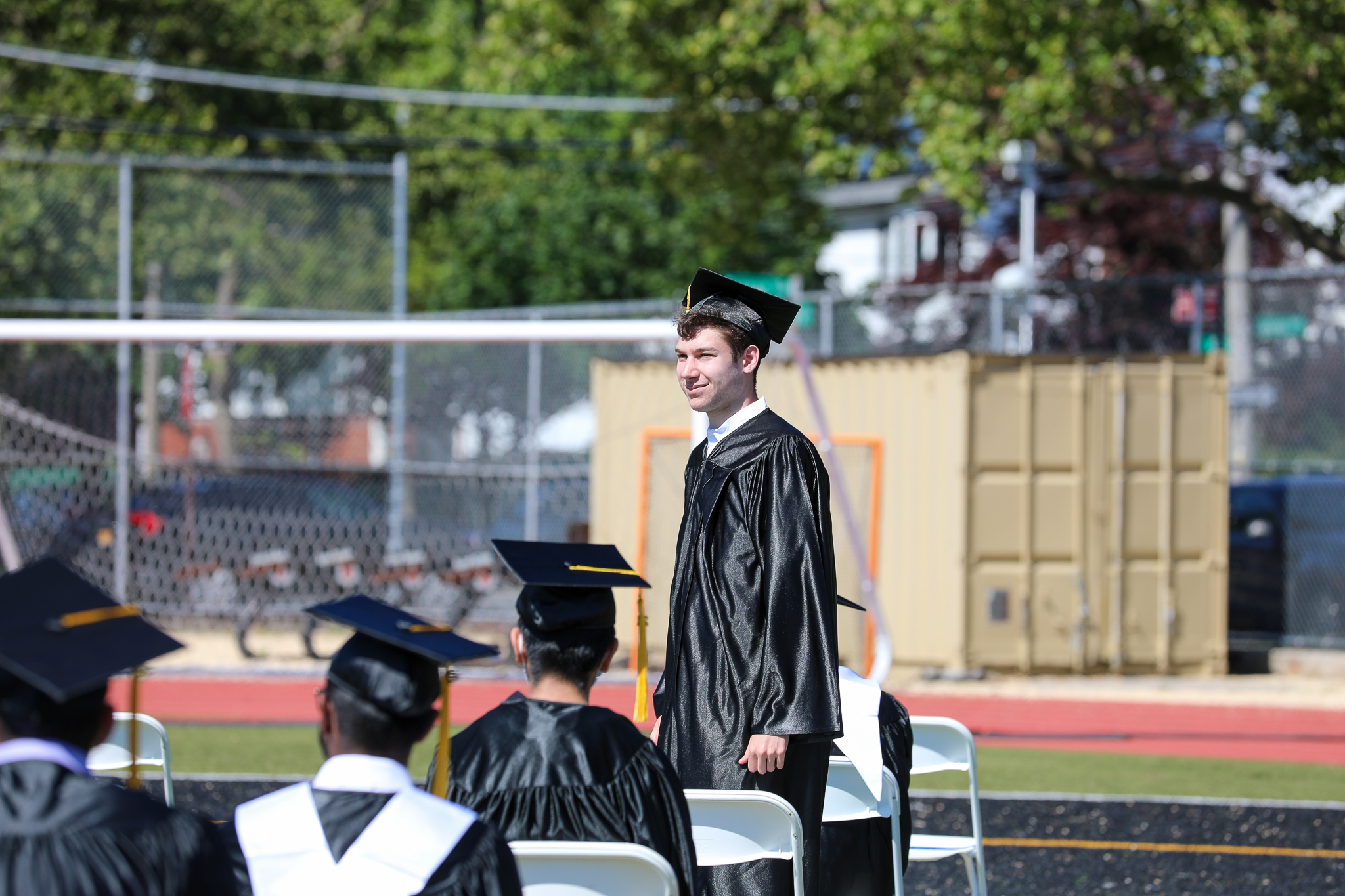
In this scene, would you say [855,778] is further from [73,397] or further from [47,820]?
[73,397]

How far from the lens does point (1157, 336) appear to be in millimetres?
12531

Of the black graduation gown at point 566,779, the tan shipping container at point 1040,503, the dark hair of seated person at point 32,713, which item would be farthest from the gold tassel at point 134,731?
the tan shipping container at point 1040,503

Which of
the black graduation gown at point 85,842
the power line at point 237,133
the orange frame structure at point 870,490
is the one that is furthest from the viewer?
the power line at point 237,133

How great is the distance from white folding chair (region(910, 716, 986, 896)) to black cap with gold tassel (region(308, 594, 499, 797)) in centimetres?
222

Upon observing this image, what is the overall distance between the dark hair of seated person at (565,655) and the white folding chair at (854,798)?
3.90 ft

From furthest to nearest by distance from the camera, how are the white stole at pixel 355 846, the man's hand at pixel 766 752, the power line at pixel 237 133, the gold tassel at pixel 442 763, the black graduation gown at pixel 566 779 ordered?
the power line at pixel 237 133 < the man's hand at pixel 766 752 < the black graduation gown at pixel 566 779 < the gold tassel at pixel 442 763 < the white stole at pixel 355 846

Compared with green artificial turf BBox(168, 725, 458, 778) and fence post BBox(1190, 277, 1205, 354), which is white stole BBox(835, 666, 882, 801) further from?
fence post BBox(1190, 277, 1205, 354)

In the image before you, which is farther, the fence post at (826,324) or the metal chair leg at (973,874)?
the fence post at (826,324)

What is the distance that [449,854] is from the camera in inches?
80.8

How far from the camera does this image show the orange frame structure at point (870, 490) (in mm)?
10500

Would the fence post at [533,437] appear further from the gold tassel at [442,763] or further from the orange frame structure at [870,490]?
the gold tassel at [442,763]

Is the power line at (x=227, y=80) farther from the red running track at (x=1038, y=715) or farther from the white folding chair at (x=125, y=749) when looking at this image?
the white folding chair at (x=125, y=749)

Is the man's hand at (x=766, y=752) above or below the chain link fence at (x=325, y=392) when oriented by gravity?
below

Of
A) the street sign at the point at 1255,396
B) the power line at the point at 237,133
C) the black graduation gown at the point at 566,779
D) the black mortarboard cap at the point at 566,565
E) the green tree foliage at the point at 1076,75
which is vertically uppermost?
the power line at the point at 237,133
